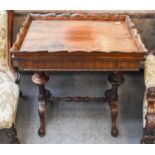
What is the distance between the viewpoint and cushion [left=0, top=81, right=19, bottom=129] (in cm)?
137

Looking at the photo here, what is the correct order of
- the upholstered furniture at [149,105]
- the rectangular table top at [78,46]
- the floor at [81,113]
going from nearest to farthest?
the rectangular table top at [78,46] < the upholstered furniture at [149,105] < the floor at [81,113]

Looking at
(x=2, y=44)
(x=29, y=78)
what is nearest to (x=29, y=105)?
(x=29, y=78)

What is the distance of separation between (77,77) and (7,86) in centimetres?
88

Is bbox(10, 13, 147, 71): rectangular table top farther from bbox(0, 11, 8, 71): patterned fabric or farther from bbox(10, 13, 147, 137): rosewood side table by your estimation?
bbox(0, 11, 8, 71): patterned fabric

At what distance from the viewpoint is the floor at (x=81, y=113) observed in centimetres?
167

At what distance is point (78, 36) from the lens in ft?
4.66

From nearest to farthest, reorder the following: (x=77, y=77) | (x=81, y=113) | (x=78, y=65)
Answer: (x=78, y=65), (x=81, y=113), (x=77, y=77)

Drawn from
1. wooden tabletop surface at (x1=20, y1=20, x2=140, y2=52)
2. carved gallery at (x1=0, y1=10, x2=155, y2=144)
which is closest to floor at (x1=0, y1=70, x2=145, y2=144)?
carved gallery at (x1=0, y1=10, x2=155, y2=144)

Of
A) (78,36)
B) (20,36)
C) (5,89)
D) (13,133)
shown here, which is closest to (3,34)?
(20,36)

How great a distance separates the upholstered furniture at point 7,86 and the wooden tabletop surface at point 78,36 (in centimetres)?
19

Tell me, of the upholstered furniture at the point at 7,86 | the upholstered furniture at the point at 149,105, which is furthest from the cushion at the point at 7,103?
the upholstered furniture at the point at 149,105

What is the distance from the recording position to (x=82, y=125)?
1.76 meters

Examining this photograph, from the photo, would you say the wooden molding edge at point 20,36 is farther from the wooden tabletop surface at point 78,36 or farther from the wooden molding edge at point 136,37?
the wooden molding edge at point 136,37

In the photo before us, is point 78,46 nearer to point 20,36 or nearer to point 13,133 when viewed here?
point 20,36
